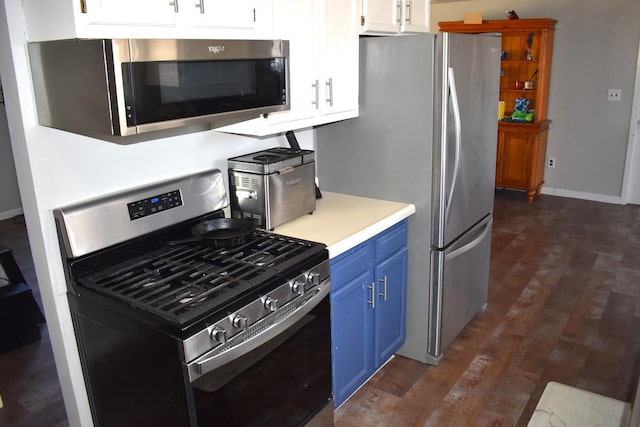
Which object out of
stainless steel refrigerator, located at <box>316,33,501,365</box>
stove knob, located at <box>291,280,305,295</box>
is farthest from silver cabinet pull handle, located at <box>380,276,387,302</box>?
stove knob, located at <box>291,280,305,295</box>

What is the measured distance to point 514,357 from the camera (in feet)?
9.71

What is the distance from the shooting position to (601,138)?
569 centimetres

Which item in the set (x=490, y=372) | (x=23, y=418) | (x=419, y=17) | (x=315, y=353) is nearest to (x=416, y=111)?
(x=419, y=17)

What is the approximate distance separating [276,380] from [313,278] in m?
0.40

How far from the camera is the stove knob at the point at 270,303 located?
1820mm

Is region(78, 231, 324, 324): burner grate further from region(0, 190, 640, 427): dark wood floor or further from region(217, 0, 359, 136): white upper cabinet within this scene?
region(0, 190, 640, 427): dark wood floor

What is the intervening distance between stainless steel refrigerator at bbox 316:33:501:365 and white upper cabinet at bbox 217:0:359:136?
15 centimetres

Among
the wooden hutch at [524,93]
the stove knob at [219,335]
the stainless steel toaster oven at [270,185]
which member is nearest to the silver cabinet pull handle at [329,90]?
the stainless steel toaster oven at [270,185]

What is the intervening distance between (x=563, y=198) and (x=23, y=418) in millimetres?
5473

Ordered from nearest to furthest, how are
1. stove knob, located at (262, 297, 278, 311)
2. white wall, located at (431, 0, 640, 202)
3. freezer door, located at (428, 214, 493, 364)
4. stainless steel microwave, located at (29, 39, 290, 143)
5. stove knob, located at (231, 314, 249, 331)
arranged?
1. stainless steel microwave, located at (29, 39, 290, 143)
2. stove knob, located at (231, 314, 249, 331)
3. stove knob, located at (262, 297, 278, 311)
4. freezer door, located at (428, 214, 493, 364)
5. white wall, located at (431, 0, 640, 202)

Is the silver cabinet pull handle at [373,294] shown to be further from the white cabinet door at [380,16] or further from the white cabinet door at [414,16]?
the white cabinet door at [414,16]

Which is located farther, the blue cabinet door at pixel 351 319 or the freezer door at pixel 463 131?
the freezer door at pixel 463 131

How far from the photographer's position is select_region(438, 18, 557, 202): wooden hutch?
5.62 m

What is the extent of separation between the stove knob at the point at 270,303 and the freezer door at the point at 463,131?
3.76ft
